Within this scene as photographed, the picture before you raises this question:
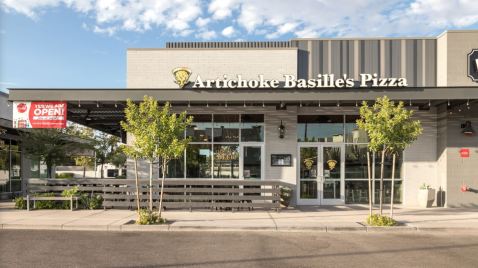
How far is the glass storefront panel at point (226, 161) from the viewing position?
47.1 feet

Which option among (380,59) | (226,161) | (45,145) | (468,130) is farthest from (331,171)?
(45,145)

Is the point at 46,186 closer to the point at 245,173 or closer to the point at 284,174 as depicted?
the point at 245,173

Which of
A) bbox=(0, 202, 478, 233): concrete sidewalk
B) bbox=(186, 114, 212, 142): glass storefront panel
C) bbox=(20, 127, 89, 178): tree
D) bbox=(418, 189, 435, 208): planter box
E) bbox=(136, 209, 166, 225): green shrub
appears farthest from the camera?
bbox=(20, 127, 89, 178): tree

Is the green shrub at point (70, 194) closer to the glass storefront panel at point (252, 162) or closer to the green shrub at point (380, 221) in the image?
the glass storefront panel at point (252, 162)

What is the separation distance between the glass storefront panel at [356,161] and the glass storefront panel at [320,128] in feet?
1.98

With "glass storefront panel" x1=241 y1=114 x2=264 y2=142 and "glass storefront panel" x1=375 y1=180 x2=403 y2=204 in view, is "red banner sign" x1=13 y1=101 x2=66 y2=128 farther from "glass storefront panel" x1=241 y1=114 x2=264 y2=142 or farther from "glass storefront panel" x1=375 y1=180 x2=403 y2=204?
"glass storefront panel" x1=375 y1=180 x2=403 y2=204

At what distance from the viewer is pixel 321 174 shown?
14500mm

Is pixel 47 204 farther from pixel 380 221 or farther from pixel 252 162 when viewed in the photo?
pixel 380 221

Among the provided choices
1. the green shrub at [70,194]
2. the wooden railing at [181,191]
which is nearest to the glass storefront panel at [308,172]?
the wooden railing at [181,191]

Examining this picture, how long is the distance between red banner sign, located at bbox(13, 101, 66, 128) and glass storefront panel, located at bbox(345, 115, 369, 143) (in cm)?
1091

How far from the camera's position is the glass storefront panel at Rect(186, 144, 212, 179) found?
1434 centimetres

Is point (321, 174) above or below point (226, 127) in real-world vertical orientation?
below

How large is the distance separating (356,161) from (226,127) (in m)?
5.49

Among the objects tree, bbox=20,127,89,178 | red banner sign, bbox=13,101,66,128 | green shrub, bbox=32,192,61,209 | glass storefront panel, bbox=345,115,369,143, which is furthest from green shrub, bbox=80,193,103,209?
glass storefront panel, bbox=345,115,369,143
